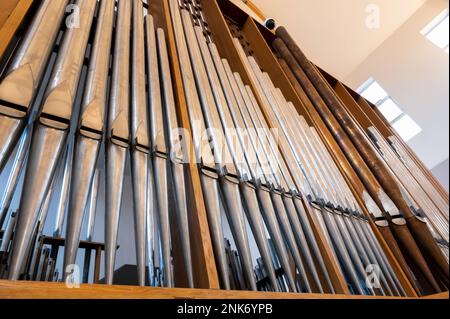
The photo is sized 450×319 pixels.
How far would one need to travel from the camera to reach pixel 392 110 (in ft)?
22.6

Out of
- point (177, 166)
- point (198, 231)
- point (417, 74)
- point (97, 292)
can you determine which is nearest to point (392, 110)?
point (417, 74)

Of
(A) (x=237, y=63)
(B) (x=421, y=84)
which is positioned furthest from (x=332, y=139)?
(B) (x=421, y=84)

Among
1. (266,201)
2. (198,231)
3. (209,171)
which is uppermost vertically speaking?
(209,171)

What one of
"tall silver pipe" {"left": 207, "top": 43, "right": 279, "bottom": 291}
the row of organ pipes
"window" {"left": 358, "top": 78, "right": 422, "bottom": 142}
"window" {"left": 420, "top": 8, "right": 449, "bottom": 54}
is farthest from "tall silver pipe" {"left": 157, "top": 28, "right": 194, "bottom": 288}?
"window" {"left": 420, "top": 8, "right": 449, "bottom": 54}

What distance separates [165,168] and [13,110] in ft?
1.65

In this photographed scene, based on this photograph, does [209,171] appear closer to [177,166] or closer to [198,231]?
[177,166]

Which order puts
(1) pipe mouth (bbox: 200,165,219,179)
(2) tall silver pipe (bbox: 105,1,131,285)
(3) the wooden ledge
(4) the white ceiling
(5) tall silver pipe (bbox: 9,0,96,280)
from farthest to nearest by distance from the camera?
(4) the white ceiling < (1) pipe mouth (bbox: 200,165,219,179) < (2) tall silver pipe (bbox: 105,1,131,285) < (5) tall silver pipe (bbox: 9,0,96,280) < (3) the wooden ledge

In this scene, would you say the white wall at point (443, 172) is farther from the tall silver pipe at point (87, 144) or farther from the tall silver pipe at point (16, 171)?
the tall silver pipe at point (16, 171)

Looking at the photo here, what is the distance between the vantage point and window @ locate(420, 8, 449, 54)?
5977 mm

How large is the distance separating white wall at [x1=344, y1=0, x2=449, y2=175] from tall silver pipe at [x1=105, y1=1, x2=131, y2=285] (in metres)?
6.14

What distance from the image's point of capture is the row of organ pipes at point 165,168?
0.88 meters

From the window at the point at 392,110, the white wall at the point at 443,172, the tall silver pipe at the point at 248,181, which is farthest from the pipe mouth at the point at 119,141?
the white wall at the point at 443,172

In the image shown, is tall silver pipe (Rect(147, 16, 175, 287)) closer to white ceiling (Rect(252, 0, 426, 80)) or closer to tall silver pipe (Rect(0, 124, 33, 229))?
tall silver pipe (Rect(0, 124, 33, 229))

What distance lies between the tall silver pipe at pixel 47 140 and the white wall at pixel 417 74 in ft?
21.2
